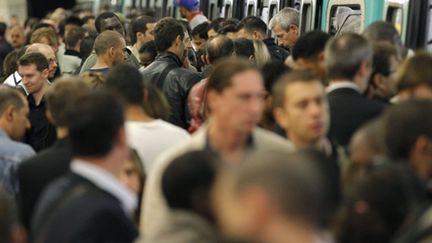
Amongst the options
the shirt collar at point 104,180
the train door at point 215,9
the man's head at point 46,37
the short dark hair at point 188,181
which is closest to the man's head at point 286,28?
the man's head at point 46,37

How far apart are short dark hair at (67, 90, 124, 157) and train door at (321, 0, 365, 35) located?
6082 mm

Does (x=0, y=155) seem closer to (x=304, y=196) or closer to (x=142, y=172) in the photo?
(x=142, y=172)

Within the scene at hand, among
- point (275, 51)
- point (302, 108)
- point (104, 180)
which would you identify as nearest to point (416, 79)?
point (302, 108)

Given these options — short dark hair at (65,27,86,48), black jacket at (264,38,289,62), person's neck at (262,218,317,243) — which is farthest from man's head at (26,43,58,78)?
person's neck at (262,218,317,243)

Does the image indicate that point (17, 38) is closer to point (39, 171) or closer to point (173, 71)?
point (173, 71)

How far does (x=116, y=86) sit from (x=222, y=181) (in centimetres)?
332

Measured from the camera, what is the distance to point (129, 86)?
682cm

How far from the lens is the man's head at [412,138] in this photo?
4.99m

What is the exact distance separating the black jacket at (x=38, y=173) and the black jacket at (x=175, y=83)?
12.7 feet

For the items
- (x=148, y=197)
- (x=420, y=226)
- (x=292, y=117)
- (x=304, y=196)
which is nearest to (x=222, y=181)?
(x=304, y=196)

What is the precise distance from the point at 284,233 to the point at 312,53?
442 cm

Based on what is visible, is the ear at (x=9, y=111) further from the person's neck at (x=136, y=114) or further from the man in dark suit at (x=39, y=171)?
the man in dark suit at (x=39, y=171)

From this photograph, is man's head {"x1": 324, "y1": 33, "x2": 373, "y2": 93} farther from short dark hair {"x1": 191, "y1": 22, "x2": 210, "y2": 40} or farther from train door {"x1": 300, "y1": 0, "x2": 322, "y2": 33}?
short dark hair {"x1": 191, "y1": 22, "x2": 210, "y2": 40}

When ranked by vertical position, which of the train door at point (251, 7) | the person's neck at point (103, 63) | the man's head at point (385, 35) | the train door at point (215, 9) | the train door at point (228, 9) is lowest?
the train door at point (215, 9)
